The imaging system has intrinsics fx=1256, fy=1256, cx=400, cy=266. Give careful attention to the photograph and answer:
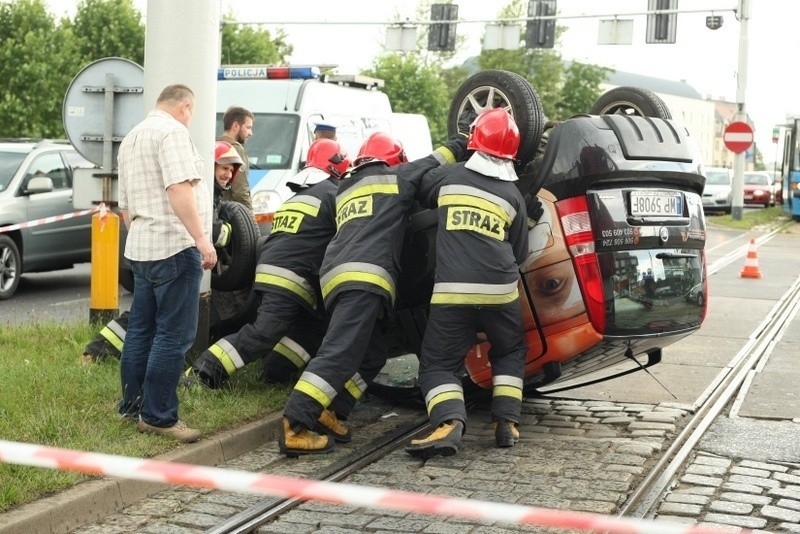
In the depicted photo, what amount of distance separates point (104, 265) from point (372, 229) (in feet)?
9.83

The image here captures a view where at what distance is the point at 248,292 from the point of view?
821cm

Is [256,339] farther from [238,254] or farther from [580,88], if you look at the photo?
[580,88]

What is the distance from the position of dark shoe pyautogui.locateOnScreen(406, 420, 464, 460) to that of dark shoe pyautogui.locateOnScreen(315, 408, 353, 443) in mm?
488

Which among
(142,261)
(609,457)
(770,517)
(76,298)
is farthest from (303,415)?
(76,298)

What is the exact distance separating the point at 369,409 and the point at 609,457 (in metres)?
1.77

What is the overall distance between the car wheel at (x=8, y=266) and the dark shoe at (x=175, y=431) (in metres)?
7.73

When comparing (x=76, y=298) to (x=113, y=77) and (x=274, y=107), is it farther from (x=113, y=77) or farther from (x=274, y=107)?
(x=113, y=77)

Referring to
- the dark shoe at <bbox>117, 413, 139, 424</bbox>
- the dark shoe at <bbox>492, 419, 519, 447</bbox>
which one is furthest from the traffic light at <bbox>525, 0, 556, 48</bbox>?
the dark shoe at <bbox>117, 413, 139, 424</bbox>

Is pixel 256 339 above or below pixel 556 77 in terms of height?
below

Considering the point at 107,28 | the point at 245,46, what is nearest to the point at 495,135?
the point at 107,28

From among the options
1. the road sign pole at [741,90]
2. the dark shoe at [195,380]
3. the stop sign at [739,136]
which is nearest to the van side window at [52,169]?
the dark shoe at [195,380]

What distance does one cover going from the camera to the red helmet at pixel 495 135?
21.7 ft

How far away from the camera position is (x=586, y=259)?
6.69 meters

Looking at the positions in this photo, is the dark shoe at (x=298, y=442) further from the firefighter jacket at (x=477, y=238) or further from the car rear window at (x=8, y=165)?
the car rear window at (x=8, y=165)
